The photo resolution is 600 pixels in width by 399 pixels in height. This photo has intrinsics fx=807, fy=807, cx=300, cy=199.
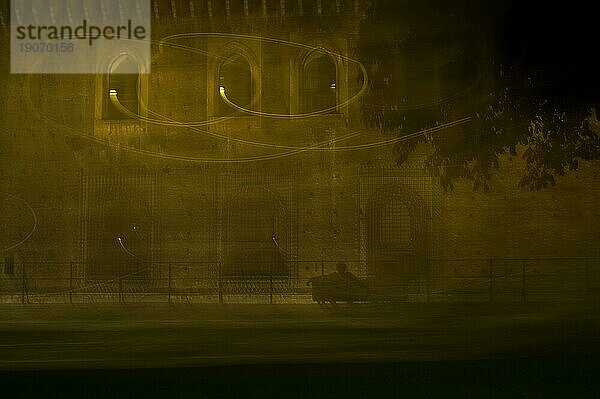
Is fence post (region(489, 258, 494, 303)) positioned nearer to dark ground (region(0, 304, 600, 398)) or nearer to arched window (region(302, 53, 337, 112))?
dark ground (region(0, 304, 600, 398))

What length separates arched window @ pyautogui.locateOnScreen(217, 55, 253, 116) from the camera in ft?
32.7

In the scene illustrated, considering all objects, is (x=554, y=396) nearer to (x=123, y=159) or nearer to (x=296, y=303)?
(x=296, y=303)

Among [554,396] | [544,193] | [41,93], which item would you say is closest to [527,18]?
[544,193]

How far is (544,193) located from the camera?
11.0 meters

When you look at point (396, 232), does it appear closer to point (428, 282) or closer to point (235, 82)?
point (428, 282)

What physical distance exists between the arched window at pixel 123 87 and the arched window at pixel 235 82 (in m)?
1.07

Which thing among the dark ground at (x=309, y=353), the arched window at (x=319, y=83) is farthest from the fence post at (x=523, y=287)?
the arched window at (x=319, y=83)

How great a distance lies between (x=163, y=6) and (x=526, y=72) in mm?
4178

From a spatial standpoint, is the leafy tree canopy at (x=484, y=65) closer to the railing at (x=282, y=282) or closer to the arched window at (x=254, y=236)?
the railing at (x=282, y=282)

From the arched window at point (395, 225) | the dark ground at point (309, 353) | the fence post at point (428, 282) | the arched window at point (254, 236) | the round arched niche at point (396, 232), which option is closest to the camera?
the dark ground at point (309, 353)

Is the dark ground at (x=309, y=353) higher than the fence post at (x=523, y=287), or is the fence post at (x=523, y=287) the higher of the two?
the fence post at (x=523, y=287)

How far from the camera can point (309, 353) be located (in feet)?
21.0

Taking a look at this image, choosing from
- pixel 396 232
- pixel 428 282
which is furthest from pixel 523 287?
pixel 396 232

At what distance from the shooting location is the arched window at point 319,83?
32.3 feet
